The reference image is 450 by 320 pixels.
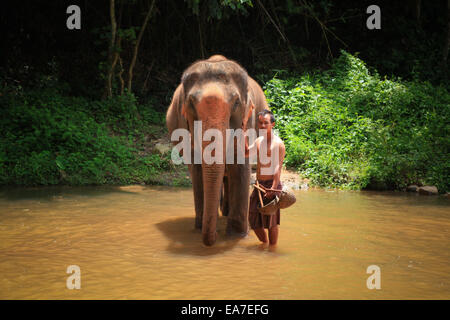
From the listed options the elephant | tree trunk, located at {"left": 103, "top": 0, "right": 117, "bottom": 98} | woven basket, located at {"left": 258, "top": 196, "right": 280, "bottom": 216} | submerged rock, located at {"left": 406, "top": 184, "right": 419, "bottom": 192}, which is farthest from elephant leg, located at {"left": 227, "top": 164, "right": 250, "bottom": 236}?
tree trunk, located at {"left": 103, "top": 0, "right": 117, "bottom": 98}

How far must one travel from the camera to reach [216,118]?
494cm

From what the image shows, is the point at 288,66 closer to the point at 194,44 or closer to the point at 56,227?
the point at 194,44

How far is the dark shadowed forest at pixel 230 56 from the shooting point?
10125mm

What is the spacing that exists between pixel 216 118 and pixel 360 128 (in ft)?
22.6

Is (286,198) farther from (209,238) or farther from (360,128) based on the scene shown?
(360,128)

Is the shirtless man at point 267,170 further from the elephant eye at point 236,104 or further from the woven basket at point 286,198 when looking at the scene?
the elephant eye at point 236,104

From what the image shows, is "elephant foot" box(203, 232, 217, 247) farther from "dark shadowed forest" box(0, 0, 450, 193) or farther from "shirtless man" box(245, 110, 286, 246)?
"dark shadowed forest" box(0, 0, 450, 193)

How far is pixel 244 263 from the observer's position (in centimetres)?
472

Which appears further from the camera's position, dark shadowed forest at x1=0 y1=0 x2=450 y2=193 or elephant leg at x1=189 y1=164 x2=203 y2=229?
dark shadowed forest at x1=0 y1=0 x2=450 y2=193

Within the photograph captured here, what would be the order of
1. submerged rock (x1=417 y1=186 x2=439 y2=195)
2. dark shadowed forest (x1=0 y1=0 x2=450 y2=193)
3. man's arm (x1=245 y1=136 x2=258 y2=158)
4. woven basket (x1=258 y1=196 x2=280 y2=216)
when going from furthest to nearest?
dark shadowed forest (x1=0 y1=0 x2=450 y2=193), submerged rock (x1=417 y1=186 x2=439 y2=195), man's arm (x1=245 y1=136 x2=258 y2=158), woven basket (x1=258 y1=196 x2=280 y2=216)

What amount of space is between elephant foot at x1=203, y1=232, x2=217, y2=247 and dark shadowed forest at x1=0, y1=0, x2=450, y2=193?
16.6 ft

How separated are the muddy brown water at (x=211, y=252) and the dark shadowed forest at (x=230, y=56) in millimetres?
1936

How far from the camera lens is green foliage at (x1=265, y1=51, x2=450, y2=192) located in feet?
31.7
